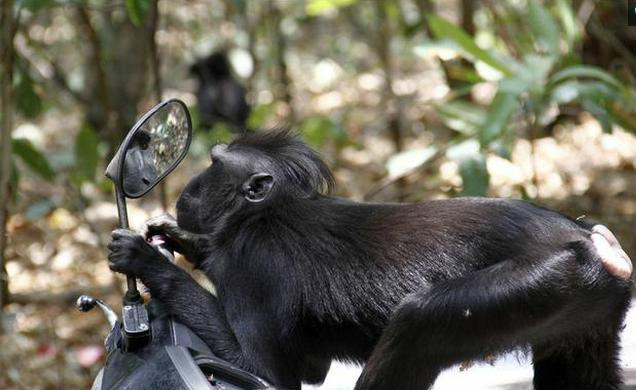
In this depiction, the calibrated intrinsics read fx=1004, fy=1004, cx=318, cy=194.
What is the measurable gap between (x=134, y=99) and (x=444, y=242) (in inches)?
250

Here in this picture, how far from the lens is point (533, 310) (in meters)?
3.38

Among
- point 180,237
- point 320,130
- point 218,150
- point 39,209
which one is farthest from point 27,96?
point 180,237

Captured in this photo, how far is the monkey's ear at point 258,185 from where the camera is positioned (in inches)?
161

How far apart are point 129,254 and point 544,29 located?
10.7 feet

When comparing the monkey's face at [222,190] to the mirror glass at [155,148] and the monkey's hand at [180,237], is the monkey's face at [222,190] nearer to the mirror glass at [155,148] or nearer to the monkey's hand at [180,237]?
the monkey's hand at [180,237]

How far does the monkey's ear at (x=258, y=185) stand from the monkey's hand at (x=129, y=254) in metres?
0.49

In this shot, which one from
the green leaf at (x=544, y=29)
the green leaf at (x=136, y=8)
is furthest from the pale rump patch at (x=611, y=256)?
the green leaf at (x=136, y=8)

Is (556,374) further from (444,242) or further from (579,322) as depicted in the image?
(444,242)

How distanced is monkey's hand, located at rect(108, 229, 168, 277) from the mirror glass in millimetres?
308

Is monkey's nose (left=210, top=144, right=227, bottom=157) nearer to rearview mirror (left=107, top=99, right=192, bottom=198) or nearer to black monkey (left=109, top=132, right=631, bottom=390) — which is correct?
black monkey (left=109, top=132, right=631, bottom=390)

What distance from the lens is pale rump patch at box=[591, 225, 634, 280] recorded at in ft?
11.3

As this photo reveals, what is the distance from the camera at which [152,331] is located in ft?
10.8

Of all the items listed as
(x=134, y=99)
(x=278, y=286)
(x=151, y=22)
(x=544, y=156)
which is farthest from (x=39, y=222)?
(x=278, y=286)

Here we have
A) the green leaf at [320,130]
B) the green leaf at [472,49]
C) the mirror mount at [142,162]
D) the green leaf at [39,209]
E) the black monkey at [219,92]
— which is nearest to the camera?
the mirror mount at [142,162]
